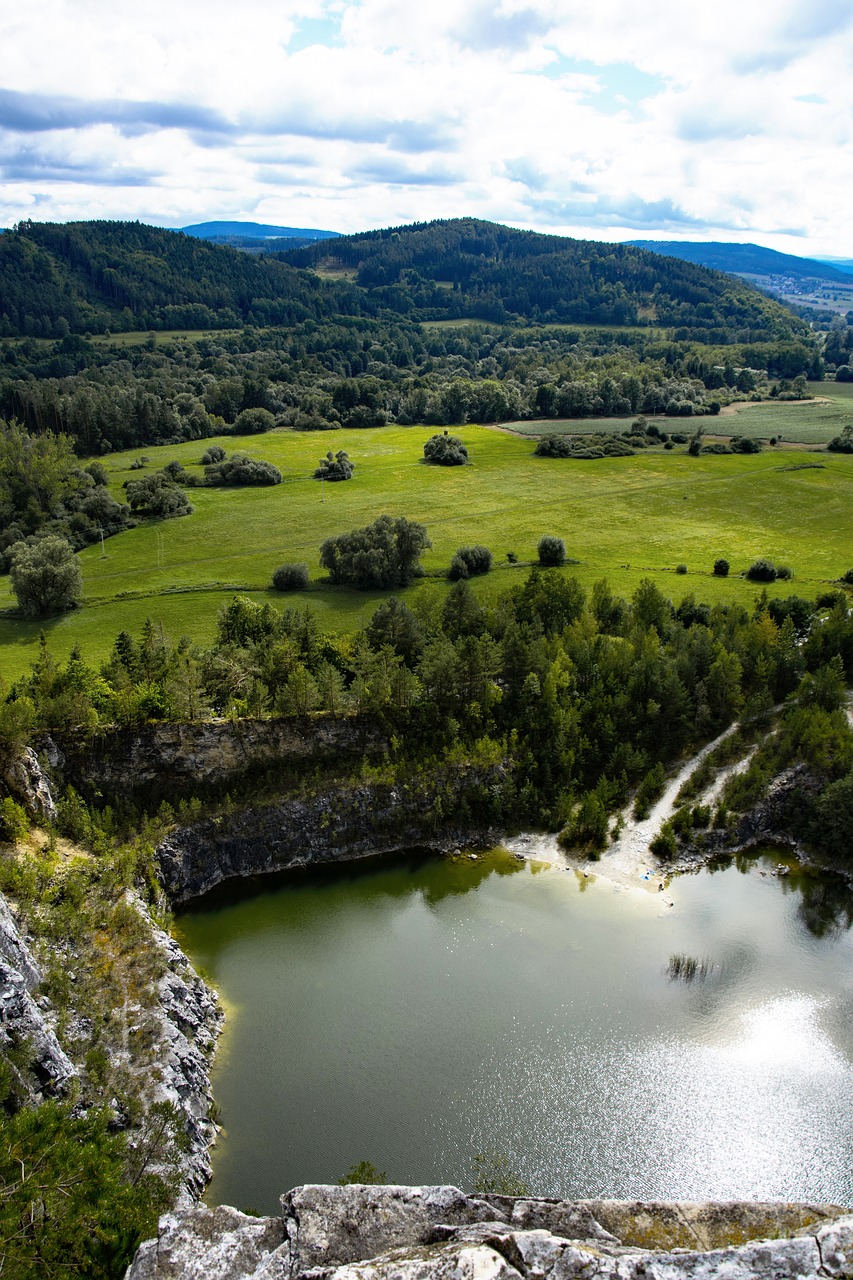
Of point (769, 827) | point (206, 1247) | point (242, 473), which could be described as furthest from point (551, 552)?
point (206, 1247)

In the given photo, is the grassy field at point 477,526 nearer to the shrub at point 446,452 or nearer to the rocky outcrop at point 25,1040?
the shrub at point 446,452

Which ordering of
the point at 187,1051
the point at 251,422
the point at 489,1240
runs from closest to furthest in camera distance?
the point at 489,1240, the point at 187,1051, the point at 251,422

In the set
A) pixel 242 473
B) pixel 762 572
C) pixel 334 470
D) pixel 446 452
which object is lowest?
pixel 762 572

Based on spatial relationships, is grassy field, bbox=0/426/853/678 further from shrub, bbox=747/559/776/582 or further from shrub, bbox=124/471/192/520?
shrub, bbox=124/471/192/520

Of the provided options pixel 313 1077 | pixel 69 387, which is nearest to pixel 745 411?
pixel 69 387

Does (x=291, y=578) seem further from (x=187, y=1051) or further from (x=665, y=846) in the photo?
(x=187, y=1051)

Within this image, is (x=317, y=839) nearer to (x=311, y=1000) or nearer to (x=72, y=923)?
(x=311, y=1000)
